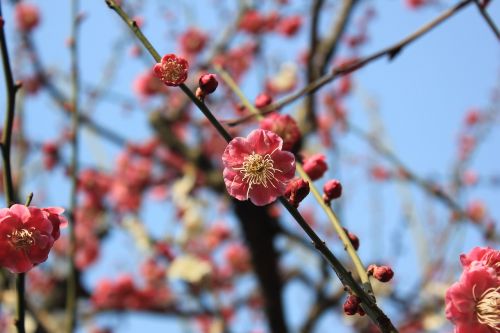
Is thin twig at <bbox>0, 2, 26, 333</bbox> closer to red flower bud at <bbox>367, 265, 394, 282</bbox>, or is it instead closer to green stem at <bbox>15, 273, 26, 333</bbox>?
green stem at <bbox>15, 273, 26, 333</bbox>

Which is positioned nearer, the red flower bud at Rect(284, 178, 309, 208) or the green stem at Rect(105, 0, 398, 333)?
the green stem at Rect(105, 0, 398, 333)

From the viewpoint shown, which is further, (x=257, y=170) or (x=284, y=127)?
(x=284, y=127)

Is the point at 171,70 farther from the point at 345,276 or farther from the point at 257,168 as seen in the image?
the point at 345,276

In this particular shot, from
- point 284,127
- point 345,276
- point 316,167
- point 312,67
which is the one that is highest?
point 312,67

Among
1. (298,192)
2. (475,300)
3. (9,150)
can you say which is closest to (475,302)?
(475,300)

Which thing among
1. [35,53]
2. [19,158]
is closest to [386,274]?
[19,158]

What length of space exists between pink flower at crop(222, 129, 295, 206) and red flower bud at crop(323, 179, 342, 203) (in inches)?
8.0

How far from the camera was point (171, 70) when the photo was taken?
1.13 m

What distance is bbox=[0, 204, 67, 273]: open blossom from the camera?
1.18 meters

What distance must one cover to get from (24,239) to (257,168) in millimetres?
512

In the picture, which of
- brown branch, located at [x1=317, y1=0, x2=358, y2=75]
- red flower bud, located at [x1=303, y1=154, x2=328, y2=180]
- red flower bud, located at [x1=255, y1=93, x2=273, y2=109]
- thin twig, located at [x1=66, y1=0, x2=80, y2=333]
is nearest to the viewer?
red flower bud, located at [x1=303, y1=154, x2=328, y2=180]

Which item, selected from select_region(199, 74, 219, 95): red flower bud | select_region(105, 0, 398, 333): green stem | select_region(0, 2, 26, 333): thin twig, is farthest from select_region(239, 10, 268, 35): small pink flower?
select_region(105, 0, 398, 333): green stem

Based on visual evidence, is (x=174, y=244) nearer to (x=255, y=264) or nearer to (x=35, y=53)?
(x=255, y=264)

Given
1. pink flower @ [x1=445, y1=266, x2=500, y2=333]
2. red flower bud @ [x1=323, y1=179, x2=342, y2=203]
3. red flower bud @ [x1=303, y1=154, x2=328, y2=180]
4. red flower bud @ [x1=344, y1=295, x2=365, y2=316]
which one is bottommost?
pink flower @ [x1=445, y1=266, x2=500, y2=333]
